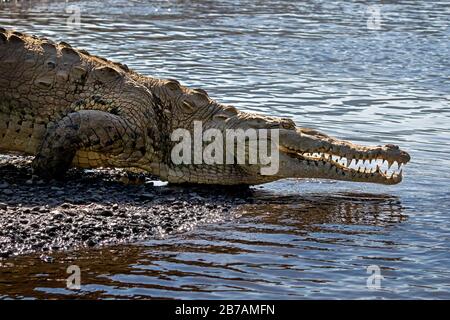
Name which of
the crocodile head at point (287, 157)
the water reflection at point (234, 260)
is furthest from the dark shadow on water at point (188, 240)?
the crocodile head at point (287, 157)

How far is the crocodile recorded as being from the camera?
8.52 metres

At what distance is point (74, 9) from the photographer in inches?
840

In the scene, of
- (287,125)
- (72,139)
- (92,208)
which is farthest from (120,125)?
(287,125)

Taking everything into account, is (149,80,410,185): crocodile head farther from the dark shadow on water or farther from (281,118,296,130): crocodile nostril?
the dark shadow on water

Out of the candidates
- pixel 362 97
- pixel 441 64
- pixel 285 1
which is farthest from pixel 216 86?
pixel 285 1

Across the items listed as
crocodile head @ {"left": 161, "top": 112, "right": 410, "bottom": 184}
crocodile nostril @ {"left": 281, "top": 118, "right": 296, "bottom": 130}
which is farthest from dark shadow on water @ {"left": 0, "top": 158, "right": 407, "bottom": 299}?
crocodile nostril @ {"left": 281, "top": 118, "right": 296, "bottom": 130}

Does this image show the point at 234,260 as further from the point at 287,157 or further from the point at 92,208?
the point at 287,157

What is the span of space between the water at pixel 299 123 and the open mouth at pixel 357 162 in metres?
0.21

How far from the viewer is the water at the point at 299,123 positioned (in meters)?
6.47

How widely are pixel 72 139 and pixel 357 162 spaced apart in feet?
7.96

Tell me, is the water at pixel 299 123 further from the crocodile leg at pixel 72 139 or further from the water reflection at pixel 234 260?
the crocodile leg at pixel 72 139

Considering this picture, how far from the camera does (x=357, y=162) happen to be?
8617mm
